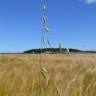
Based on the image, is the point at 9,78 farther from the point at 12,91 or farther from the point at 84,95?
the point at 84,95

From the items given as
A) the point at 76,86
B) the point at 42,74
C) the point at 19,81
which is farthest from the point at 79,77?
the point at 42,74

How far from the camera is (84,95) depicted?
3.57 metres

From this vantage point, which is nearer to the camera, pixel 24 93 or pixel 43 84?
pixel 24 93

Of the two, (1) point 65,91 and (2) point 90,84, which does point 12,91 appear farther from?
(2) point 90,84

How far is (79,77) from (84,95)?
689mm

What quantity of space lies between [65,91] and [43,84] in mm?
409

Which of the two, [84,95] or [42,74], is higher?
[42,74]

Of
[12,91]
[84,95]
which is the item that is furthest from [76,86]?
[12,91]

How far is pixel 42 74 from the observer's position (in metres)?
2.16

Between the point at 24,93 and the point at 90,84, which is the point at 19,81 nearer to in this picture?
the point at 24,93

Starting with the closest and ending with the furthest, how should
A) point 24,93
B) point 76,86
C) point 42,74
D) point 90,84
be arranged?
point 42,74 < point 24,93 < point 76,86 < point 90,84

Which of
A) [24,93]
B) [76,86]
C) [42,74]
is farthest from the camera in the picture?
[76,86]

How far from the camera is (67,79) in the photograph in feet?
13.4

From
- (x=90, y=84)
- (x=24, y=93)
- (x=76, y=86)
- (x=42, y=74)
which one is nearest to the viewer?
(x=42, y=74)
